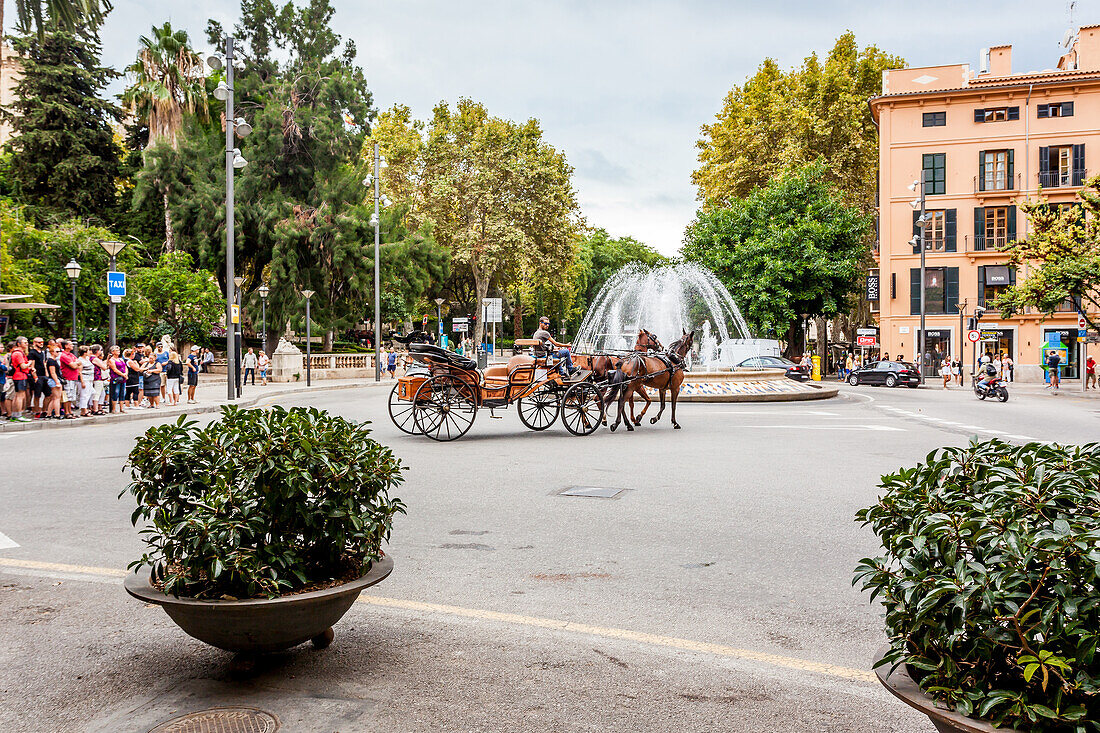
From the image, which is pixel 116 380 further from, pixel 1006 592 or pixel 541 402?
pixel 1006 592

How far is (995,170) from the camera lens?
5178cm

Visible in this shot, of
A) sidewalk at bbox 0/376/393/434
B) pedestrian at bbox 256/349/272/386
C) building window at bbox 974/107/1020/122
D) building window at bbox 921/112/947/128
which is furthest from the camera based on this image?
building window at bbox 921/112/947/128

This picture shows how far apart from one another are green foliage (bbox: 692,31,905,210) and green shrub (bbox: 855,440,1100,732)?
168 ft

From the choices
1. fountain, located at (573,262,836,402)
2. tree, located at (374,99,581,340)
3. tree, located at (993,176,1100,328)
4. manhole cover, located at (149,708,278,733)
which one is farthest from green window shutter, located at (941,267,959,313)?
manhole cover, located at (149,708,278,733)

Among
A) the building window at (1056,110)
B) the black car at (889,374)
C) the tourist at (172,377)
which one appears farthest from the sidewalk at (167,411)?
the building window at (1056,110)

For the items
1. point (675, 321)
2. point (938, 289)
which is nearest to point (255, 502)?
point (675, 321)

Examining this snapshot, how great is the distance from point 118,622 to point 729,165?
177 ft

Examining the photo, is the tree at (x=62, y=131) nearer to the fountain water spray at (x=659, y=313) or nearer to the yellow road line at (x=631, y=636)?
the fountain water spray at (x=659, y=313)

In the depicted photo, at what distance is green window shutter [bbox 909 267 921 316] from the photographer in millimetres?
52219

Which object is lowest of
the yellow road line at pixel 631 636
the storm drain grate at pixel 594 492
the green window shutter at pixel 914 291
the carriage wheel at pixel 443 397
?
the yellow road line at pixel 631 636

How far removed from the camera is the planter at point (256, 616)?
3.72m

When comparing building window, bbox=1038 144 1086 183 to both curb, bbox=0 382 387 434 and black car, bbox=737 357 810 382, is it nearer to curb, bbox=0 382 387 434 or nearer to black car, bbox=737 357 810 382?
black car, bbox=737 357 810 382

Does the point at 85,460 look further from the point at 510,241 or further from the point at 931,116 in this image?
the point at 931,116

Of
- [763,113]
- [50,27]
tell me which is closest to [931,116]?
[763,113]
